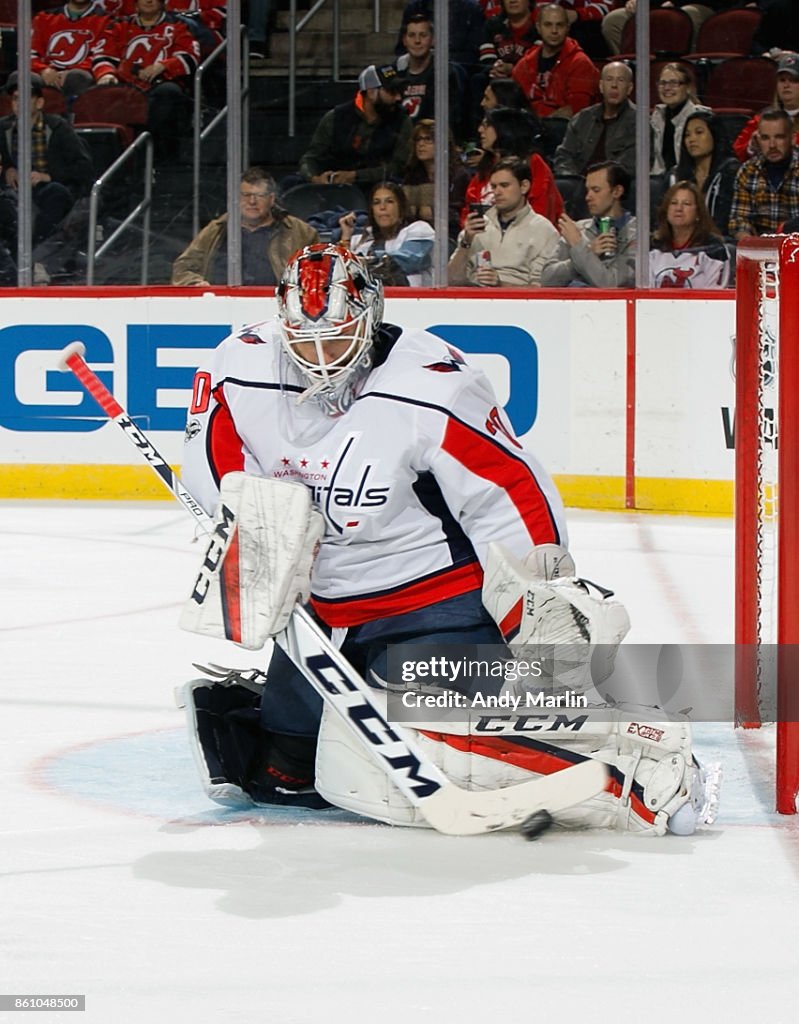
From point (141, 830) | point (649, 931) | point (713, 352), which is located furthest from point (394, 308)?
point (649, 931)

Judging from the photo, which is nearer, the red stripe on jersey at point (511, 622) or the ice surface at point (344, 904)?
the ice surface at point (344, 904)

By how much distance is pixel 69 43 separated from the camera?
7.65 metres

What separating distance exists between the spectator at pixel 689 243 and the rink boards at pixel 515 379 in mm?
91

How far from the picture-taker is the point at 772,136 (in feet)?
22.2

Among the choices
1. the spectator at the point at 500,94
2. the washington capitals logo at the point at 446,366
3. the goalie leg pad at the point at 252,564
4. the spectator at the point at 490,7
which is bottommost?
the goalie leg pad at the point at 252,564

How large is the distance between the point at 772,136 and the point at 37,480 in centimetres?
315

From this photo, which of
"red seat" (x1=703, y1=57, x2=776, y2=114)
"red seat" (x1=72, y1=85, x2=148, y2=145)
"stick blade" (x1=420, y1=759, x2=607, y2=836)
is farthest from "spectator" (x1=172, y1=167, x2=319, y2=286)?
"stick blade" (x1=420, y1=759, x2=607, y2=836)

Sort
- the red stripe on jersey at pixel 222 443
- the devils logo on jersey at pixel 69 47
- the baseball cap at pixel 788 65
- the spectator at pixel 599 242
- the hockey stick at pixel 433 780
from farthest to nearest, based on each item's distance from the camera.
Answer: the devils logo on jersey at pixel 69 47
the spectator at pixel 599 242
the baseball cap at pixel 788 65
the red stripe on jersey at pixel 222 443
the hockey stick at pixel 433 780

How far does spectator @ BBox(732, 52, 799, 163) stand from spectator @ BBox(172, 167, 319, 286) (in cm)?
167

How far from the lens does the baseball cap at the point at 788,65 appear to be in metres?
6.82

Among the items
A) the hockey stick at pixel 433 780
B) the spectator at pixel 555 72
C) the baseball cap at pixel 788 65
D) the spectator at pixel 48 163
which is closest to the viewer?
the hockey stick at pixel 433 780

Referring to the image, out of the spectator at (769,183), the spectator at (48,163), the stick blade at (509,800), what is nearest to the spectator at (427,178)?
the spectator at (769,183)

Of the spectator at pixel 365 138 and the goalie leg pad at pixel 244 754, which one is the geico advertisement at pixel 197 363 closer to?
the spectator at pixel 365 138

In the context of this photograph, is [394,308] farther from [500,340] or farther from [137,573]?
[137,573]
